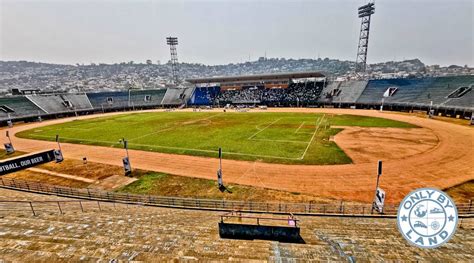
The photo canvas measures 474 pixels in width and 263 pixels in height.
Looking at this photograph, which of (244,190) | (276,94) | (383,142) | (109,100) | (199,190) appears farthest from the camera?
(109,100)

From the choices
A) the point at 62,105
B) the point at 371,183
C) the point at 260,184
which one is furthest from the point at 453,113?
the point at 62,105

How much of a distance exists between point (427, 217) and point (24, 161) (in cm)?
4199

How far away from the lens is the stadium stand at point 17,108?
71.4 metres

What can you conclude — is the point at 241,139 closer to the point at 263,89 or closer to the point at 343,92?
Answer: the point at 343,92

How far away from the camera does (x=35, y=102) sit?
268 ft

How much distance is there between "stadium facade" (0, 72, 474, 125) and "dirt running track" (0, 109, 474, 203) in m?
32.1

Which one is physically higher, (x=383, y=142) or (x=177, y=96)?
(x=177, y=96)

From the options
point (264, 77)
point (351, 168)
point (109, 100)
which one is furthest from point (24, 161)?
point (264, 77)

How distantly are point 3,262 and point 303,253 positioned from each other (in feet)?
44.1

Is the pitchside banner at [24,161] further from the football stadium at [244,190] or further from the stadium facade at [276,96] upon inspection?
the stadium facade at [276,96]

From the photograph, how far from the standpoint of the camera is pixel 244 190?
22.4 m

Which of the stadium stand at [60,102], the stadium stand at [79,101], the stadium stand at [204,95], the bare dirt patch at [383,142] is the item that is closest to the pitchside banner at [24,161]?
the bare dirt patch at [383,142]

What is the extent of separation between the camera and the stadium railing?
17.3 m

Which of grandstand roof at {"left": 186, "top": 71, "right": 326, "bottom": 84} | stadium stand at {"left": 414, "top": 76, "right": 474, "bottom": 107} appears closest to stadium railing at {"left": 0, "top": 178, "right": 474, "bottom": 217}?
stadium stand at {"left": 414, "top": 76, "right": 474, "bottom": 107}
